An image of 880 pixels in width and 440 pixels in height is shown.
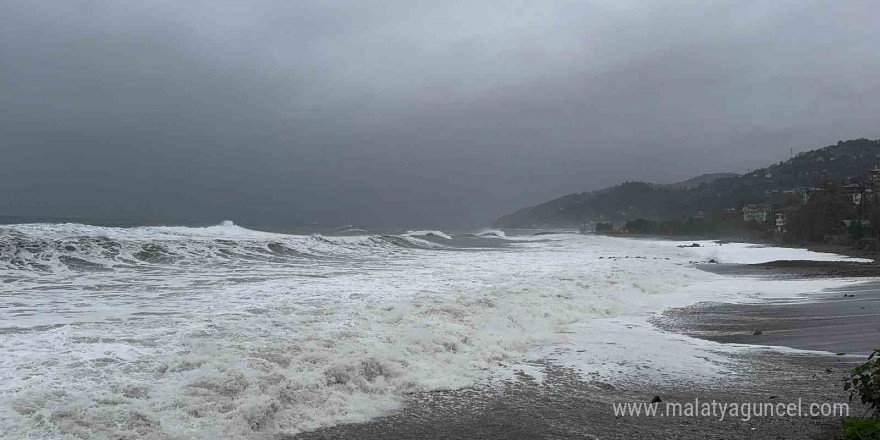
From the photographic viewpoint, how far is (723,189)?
180 metres

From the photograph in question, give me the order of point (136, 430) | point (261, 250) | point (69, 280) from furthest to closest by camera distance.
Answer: point (261, 250) < point (69, 280) < point (136, 430)

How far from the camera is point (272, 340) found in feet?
23.1

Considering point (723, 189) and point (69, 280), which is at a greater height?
point (723, 189)

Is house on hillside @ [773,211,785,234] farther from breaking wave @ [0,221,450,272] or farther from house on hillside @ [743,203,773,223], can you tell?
breaking wave @ [0,221,450,272]

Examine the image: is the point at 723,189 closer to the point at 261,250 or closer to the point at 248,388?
the point at 261,250

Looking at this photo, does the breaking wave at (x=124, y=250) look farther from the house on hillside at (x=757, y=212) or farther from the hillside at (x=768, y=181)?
the hillside at (x=768, y=181)

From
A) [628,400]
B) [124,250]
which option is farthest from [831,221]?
[628,400]

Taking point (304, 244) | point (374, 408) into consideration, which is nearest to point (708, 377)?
point (374, 408)

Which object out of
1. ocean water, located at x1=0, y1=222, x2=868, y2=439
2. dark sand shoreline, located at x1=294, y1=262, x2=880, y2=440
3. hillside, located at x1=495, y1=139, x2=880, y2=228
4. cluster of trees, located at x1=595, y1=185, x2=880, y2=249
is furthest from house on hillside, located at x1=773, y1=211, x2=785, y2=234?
dark sand shoreline, located at x1=294, y1=262, x2=880, y2=440

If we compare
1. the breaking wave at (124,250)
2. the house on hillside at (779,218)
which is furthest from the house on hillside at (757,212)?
the breaking wave at (124,250)

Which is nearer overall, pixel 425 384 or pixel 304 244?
pixel 425 384

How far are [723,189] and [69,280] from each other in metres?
195

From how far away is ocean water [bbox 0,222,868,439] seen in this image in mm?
4863

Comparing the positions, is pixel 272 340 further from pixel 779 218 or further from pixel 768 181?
pixel 768 181
